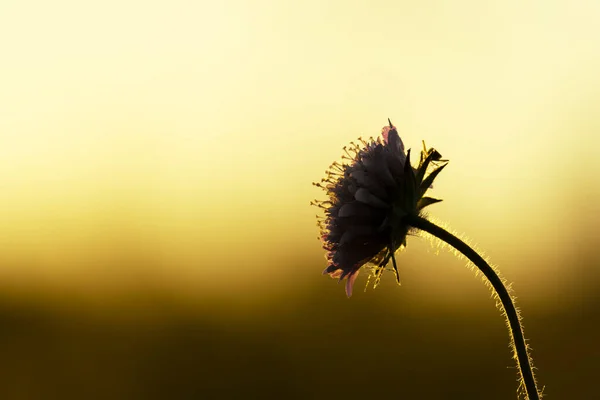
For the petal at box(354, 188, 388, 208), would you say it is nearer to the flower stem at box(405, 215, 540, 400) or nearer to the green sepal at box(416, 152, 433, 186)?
the green sepal at box(416, 152, 433, 186)

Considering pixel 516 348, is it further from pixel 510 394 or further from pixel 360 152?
pixel 510 394

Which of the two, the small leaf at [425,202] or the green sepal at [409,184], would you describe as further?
the small leaf at [425,202]

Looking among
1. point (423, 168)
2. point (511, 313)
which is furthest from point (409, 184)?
point (511, 313)

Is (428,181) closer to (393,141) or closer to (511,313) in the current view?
(393,141)

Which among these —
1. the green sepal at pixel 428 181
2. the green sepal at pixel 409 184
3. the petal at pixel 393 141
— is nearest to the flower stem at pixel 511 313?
the green sepal at pixel 409 184

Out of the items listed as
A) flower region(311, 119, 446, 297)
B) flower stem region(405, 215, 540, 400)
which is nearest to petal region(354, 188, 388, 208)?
flower region(311, 119, 446, 297)

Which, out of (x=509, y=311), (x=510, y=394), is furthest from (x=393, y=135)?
(x=510, y=394)

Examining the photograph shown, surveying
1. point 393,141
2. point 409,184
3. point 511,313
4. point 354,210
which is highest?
point 393,141

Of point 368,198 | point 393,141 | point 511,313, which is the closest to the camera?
point 511,313

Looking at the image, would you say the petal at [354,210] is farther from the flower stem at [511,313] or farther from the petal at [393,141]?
the flower stem at [511,313]
